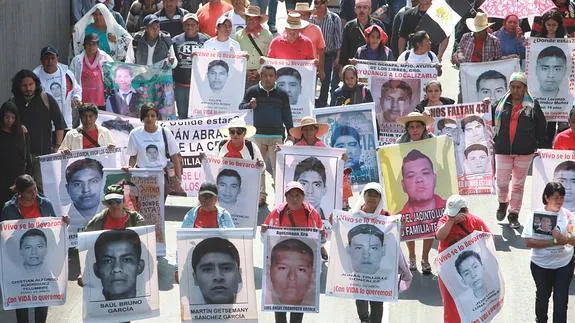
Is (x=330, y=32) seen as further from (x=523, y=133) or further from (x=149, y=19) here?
(x=523, y=133)

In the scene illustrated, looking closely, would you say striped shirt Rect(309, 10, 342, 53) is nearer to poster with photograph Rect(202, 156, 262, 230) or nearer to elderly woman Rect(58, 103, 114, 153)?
poster with photograph Rect(202, 156, 262, 230)

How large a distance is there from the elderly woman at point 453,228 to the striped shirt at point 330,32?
337 inches

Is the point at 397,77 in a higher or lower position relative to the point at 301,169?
higher

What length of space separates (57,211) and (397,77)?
527 centimetres

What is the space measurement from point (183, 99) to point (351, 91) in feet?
Result: 10.5

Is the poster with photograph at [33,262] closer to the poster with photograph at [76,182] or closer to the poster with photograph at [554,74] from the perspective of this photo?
the poster with photograph at [76,182]

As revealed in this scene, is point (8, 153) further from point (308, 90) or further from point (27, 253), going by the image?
point (308, 90)

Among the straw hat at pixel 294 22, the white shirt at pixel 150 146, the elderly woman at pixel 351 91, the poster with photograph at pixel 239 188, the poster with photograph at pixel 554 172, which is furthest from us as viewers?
the straw hat at pixel 294 22

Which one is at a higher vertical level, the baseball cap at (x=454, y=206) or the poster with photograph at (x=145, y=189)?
the poster with photograph at (x=145, y=189)

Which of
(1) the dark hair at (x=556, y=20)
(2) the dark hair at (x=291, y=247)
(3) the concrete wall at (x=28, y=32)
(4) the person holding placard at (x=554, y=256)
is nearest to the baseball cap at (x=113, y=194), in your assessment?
(2) the dark hair at (x=291, y=247)

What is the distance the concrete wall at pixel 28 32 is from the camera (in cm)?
2266

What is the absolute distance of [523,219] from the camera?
2058 cm

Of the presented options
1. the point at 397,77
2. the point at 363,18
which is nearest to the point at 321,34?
the point at 363,18

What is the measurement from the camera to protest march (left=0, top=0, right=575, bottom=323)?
15.7 m
